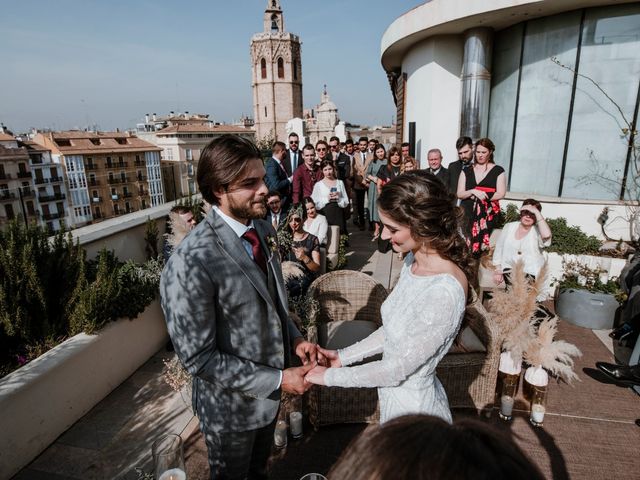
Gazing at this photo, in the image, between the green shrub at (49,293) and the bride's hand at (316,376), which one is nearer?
the bride's hand at (316,376)

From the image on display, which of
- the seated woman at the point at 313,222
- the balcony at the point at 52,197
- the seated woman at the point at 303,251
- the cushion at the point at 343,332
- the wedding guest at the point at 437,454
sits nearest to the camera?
the wedding guest at the point at 437,454

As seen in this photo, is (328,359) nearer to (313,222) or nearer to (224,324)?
(224,324)

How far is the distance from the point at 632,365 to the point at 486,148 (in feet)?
9.50

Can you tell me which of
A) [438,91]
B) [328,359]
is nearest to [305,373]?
[328,359]

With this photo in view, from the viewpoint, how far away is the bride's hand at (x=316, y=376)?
1.95 metres

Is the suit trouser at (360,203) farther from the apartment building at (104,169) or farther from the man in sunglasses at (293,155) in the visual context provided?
the apartment building at (104,169)

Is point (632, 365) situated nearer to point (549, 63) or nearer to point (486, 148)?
point (486, 148)

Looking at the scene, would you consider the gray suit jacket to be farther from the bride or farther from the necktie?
the bride

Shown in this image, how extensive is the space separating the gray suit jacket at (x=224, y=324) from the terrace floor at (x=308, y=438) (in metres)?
1.31

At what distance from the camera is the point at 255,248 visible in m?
2.00

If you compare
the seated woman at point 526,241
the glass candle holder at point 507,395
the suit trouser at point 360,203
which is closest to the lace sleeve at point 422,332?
the glass candle holder at point 507,395

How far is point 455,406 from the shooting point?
347 cm

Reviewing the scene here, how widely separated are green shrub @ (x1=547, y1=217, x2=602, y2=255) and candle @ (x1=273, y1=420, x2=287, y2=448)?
511 cm

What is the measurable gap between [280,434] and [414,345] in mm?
1859
